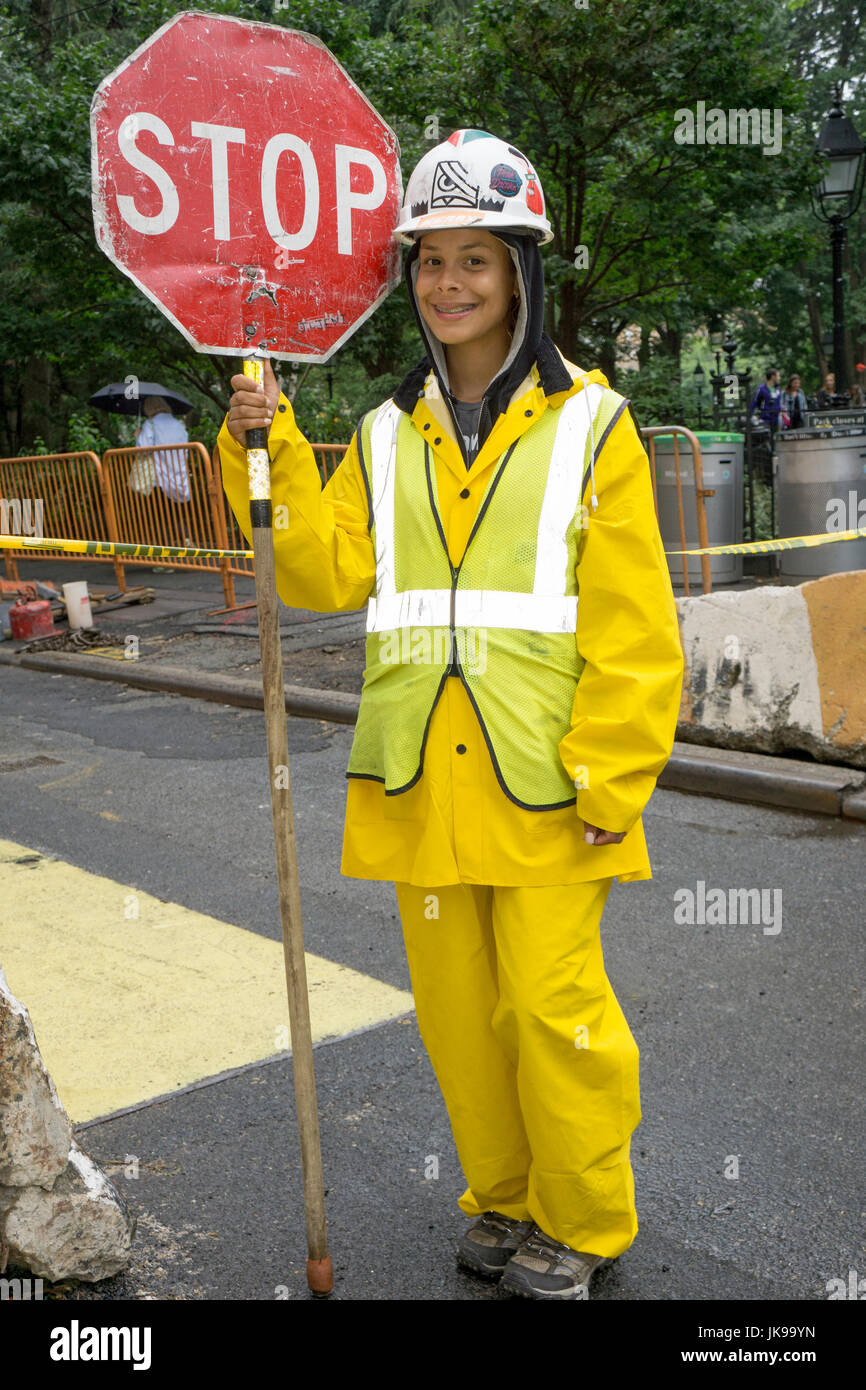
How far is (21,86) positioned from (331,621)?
24.9 ft

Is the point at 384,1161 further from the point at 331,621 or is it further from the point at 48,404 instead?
the point at 48,404

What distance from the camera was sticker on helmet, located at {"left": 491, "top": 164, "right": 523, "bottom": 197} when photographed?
8.21 ft

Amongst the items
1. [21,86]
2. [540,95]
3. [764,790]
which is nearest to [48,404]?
[21,86]

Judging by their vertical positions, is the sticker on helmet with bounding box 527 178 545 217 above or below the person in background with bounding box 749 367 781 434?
below

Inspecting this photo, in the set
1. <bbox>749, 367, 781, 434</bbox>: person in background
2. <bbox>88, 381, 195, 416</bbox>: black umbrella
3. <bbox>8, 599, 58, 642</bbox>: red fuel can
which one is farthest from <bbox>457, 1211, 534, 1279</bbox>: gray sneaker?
<bbox>749, 367, 781, 434</bbox>: person in background

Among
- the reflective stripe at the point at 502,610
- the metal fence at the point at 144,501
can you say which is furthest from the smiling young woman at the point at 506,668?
the metal fence at the point at 144,501

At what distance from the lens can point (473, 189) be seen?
2494 mm

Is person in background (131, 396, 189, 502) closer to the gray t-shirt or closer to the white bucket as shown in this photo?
the white bucket

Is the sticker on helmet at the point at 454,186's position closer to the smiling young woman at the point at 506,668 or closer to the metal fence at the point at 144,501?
the smiling young woman at the point at 506,668

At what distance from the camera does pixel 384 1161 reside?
323cm

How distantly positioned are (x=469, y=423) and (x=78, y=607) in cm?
988

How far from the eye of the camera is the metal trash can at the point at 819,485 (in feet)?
34.8

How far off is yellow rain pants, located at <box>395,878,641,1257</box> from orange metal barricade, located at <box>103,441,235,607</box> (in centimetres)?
1023

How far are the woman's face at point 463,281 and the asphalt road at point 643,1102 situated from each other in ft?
6.26
